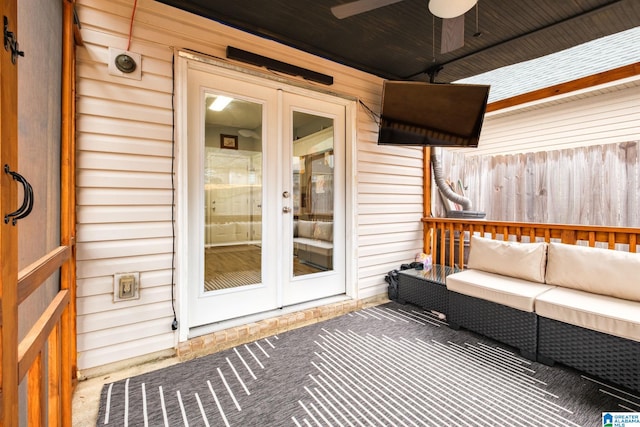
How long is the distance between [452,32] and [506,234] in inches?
89.1

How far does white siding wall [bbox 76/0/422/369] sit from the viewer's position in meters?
2.12

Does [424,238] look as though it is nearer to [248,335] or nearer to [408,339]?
[408,339]

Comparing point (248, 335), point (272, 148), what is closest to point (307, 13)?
point (272, 148)

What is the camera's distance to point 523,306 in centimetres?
237

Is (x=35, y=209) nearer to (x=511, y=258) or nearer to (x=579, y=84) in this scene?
(x=511, y=258)

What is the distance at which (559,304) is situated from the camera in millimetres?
2195

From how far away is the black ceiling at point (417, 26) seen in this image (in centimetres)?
244

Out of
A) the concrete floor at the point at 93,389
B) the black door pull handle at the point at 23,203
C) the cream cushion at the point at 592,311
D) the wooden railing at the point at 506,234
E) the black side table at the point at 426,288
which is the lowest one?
the concrete floor at the point at 93,389

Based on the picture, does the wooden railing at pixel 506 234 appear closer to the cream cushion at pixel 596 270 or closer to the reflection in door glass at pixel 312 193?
the cream cushion at pixel 596 270

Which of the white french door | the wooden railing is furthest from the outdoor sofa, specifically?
the white french door

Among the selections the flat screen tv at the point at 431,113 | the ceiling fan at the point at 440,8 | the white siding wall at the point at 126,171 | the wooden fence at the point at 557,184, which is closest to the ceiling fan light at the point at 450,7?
the ceiling fan at the point at 440,8

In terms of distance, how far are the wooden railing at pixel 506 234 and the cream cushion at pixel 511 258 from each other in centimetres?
41

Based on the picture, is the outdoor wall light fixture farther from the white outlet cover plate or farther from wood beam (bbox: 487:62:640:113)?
wood beam (bbox: 487:62:640:113)

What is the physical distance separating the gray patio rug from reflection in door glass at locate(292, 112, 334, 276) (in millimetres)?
949
